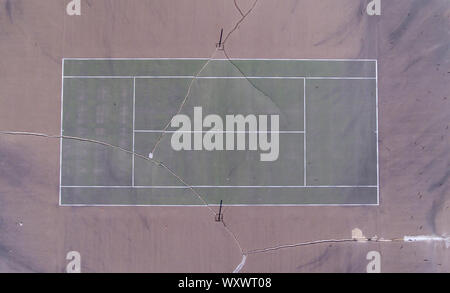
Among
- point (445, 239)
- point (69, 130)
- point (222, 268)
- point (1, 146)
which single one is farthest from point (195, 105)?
point (445, 239)

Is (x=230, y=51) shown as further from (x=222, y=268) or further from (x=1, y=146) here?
(x=1, y=146)

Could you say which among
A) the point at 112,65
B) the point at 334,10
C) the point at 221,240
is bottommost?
the point at 221,240

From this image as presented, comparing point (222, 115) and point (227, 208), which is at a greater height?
point (222, 115)
